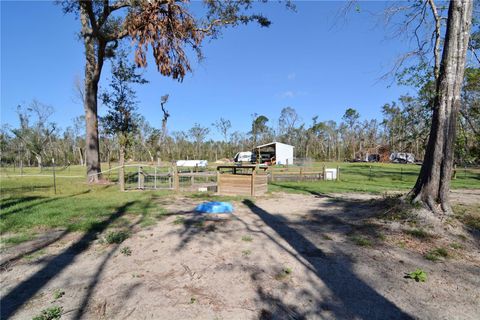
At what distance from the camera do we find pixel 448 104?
18.3 feet

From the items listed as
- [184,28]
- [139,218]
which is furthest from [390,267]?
[184,28]

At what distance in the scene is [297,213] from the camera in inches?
290

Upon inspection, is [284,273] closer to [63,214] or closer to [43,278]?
[43,278]

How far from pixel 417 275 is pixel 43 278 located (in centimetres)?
456

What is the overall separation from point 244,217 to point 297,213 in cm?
146

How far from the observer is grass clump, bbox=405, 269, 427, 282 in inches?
134

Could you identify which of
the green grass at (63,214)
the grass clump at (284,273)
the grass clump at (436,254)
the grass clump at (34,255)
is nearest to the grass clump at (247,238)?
the grass clump at (284,273)

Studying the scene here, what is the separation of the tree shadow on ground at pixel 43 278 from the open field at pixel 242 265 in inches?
0.7

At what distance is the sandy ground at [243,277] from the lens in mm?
2771

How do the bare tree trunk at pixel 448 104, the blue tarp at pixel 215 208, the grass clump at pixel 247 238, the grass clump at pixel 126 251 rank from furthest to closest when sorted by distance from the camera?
the blue tarp at pixel 215 208, the bare tree trunk at pixel 448 104, the grass clump at pixel 247 238, the grass clump at pixel 126 251

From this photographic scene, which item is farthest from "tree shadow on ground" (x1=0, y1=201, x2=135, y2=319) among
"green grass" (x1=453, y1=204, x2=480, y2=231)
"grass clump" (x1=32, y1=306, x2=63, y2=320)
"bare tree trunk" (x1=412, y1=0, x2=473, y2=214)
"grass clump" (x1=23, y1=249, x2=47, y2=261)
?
"green grass" (x1=453, y1=204, x2=480, y2=231)

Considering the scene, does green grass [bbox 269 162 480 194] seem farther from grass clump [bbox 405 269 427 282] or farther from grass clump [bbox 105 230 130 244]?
grass clump [bbox 405 269 427 282]

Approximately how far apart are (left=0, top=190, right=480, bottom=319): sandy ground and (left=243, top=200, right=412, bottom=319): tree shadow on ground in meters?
0.01

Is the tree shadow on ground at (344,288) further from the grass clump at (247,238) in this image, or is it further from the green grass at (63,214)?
the green grass at (63,214)
